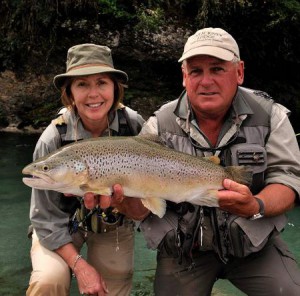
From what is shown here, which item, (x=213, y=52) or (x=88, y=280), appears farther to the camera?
(x=88, y=280)

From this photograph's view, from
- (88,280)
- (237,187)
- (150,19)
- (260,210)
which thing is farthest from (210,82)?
(150,19)

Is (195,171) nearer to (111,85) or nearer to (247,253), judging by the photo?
(247,253)

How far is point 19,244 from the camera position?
565cm

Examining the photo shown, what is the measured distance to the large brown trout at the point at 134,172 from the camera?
9.56 ft

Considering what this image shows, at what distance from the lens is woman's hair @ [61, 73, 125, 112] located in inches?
149

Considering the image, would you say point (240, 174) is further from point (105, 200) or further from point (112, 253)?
point (112, 253)

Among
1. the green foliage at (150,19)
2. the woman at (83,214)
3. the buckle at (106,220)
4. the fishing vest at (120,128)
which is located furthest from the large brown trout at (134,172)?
the green foliage at (150,19)

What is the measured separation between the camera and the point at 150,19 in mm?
10289

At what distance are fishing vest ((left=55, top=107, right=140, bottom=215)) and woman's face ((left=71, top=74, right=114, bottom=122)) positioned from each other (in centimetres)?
15

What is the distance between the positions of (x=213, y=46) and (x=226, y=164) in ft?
2.57

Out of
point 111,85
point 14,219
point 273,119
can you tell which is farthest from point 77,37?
point 273,119

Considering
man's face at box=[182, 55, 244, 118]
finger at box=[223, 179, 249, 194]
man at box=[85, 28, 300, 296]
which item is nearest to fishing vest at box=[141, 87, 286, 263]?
man at box=[85, 28, 300, 296]

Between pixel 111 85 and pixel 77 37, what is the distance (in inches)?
298

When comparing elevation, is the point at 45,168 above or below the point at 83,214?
above
